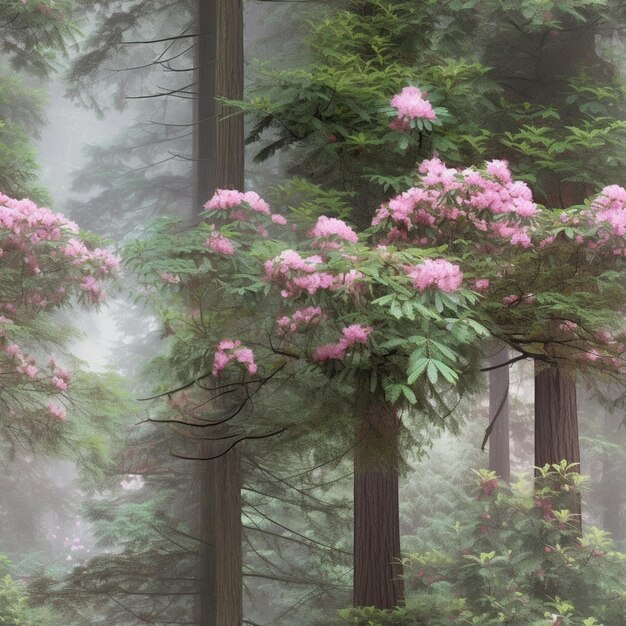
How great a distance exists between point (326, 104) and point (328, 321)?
1767 millimetres

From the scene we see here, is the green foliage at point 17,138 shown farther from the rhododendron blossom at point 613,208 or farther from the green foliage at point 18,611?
the rhododendron blossom at point 613,208

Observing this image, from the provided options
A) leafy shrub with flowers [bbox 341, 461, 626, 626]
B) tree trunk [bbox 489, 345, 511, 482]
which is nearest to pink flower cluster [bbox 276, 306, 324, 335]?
leafy shrub with flowers [bbox 341, 461, 626, 626]

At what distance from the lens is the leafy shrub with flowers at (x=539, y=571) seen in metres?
7.71

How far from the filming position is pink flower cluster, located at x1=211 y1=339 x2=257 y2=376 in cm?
579

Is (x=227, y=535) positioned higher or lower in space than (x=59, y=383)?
lower

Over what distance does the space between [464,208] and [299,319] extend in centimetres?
127

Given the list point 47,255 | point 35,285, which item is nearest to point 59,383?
point 35,285

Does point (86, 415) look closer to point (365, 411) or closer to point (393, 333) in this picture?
point (365, 411)

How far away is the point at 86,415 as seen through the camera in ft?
25.7

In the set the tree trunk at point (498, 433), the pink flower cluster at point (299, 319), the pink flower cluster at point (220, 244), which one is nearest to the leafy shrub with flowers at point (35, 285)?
the pink flower cluster at point (220, 244)

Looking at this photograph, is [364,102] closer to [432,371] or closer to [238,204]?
[238,204]

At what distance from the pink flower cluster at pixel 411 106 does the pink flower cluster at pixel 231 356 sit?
1.92m

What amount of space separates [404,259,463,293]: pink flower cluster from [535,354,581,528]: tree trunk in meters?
3.87

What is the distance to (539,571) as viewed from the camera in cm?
805
